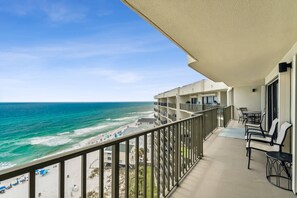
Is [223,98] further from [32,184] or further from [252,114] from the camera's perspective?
[32,184]

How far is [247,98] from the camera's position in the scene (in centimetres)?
998

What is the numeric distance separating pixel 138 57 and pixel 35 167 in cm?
2548

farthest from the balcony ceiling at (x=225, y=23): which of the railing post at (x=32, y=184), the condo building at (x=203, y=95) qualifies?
the condo building at (x=203, y=95)

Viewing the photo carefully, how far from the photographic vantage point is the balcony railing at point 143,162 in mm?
895

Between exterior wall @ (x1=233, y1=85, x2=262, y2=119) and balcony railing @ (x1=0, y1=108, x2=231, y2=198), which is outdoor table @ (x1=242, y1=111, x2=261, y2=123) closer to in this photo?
exterior wall @ (x1=233, y1=85, x2=262, y2=119)

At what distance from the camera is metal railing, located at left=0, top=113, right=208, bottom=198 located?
0.90m

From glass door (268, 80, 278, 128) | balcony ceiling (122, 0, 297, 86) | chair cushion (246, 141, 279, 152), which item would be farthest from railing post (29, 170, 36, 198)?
glass door (268, 80, 278, 128)

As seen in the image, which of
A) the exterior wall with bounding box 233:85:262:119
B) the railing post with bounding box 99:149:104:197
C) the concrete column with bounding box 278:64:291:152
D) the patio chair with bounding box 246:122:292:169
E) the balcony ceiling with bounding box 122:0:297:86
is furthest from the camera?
the exterior wall with bounding box 233:85:262:119

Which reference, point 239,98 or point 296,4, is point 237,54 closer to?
point 296,4

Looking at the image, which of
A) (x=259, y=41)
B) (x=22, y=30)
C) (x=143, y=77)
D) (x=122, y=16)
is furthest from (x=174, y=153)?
(x=143, y=77)

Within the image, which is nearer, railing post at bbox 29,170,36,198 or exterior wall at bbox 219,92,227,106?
railing post at bbox 29,170,36,198

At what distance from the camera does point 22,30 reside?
57.3ft

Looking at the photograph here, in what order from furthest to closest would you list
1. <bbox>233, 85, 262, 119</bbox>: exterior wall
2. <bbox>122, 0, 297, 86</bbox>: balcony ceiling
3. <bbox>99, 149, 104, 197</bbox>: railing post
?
<bbox>233, 85, 262, 119</bbox>: exterior wall, <bbox>122, 0, 297, 86</bbox>: balcony ceiling, <bbox>99, 149, 104, 197</bbox>: railing post

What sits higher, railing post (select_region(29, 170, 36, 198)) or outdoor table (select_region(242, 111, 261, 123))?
railing post (select_region(29, 170, 36, 198))
